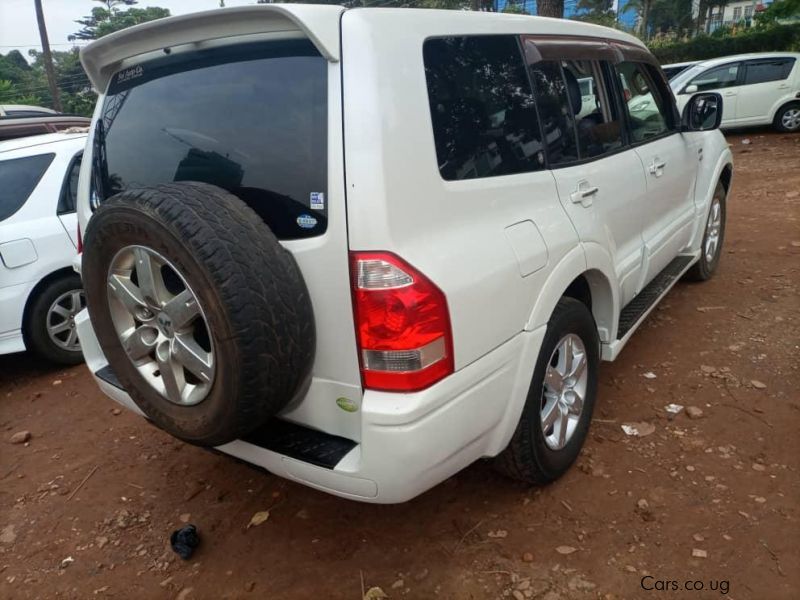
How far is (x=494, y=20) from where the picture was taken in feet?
7.68

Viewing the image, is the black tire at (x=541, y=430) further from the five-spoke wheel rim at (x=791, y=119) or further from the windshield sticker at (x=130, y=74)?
the five-spoke wheel rim at (x=791, y=119)

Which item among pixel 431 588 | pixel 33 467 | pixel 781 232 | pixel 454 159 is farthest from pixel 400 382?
pixel 781 232

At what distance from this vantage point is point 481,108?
2154mm

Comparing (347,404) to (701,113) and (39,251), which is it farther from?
(701,113)

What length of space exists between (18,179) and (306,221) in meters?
3.56

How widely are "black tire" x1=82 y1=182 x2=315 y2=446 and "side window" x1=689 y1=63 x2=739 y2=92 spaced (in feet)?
42.5

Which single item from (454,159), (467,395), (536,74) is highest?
(536,74)

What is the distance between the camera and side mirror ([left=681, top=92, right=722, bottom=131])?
13.2 feet

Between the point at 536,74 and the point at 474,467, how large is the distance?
5.86 feet

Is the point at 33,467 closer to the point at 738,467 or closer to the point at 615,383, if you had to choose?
the point at 615,383

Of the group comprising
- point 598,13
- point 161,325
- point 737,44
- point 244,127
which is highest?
point 598,13

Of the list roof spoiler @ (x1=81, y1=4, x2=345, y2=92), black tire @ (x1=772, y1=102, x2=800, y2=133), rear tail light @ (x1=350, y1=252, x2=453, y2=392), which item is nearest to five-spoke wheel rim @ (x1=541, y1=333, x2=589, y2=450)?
rear tail light @ (x1=350, y1=252, x2=453, y2=392)

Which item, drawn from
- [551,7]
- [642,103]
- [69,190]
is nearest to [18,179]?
[69,190]

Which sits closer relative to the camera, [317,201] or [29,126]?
[317,201]
